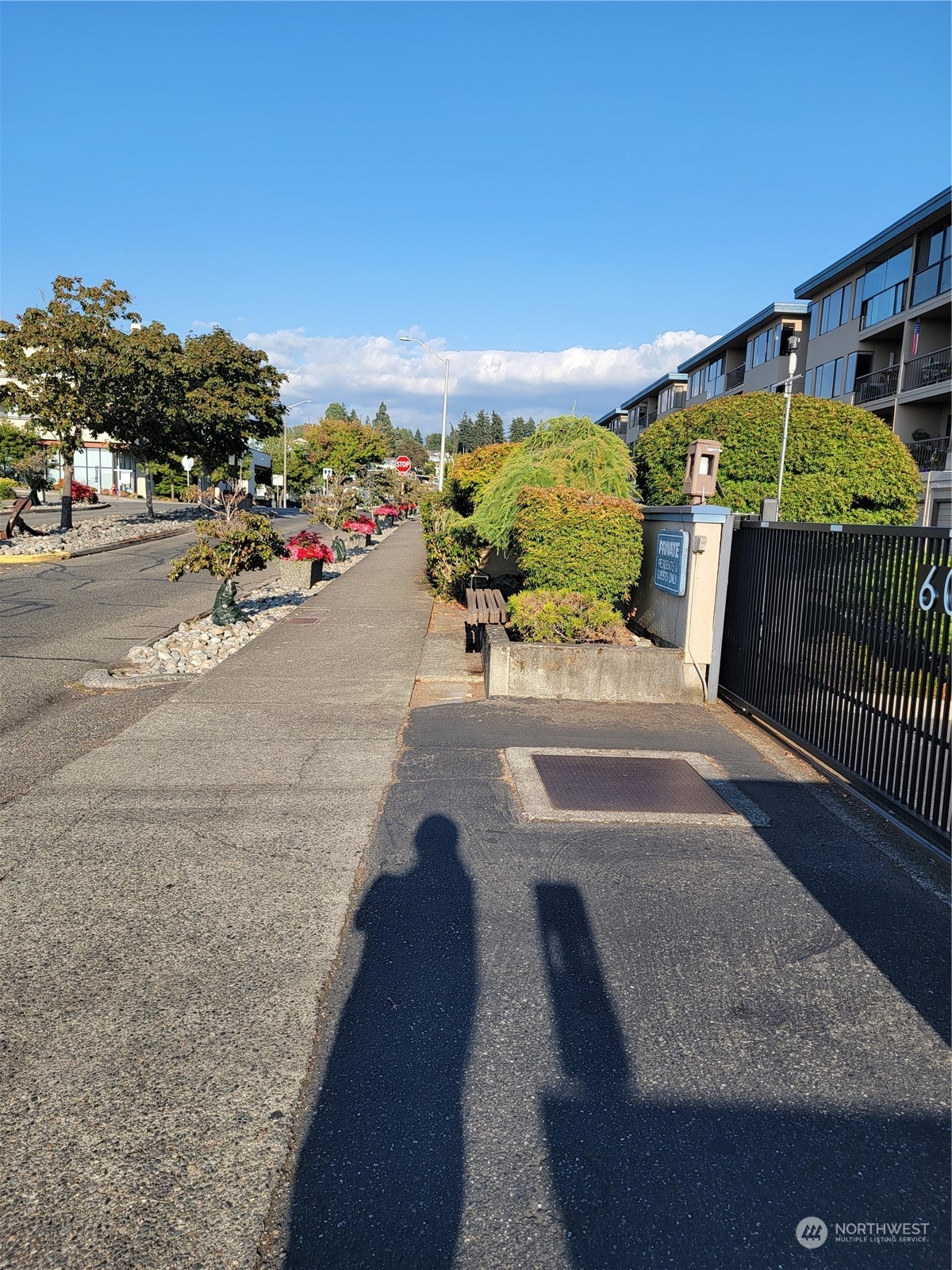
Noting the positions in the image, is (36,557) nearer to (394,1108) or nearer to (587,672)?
(587,672)

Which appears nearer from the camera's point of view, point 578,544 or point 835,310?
point 578,544

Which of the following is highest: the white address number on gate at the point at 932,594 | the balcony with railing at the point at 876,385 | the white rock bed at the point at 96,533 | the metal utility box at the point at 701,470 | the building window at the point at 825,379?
the building window at the point at 825,379

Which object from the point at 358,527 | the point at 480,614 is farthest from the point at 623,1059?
the point at 358,527

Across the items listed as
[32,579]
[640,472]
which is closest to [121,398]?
[32,579]

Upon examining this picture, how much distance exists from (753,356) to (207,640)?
39947 mm

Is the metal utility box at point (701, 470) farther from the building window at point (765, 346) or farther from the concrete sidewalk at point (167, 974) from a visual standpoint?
the building window at point (765, 346)

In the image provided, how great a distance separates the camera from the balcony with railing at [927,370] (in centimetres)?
3014

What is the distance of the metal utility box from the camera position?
9.72 m

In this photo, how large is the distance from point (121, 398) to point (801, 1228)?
3498cm

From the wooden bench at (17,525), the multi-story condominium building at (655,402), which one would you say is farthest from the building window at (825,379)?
the wooden bench at (17,525)

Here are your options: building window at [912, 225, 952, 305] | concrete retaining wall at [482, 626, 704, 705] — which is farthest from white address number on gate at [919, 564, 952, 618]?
building window at [912, 225, 952, 305]

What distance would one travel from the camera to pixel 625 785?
620 centimetres

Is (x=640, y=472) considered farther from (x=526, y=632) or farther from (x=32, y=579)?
(x=32, y=579)

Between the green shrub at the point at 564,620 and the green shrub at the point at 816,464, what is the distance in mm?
5513
